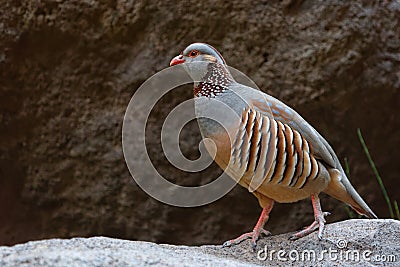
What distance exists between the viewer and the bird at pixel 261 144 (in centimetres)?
267

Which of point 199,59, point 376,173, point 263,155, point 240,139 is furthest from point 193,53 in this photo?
point 376,173

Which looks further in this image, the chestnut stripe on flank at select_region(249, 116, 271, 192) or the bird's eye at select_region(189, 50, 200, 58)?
the bird's eye at select_region(189, 50, 200, 58)

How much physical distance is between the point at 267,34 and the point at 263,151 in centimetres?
135

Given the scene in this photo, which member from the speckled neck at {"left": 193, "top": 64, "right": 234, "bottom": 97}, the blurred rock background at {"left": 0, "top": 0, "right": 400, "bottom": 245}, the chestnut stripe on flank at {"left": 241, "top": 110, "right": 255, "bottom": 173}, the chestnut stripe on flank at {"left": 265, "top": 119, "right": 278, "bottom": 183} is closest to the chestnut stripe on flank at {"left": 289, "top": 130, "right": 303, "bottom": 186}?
the chestnut stripe on flank at {"left": 265, "top": 119, "right": 278, "bottom": 183}

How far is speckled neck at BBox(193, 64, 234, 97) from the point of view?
9.32 ft

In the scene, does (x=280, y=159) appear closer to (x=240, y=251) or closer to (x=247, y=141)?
(x=247, y=141)

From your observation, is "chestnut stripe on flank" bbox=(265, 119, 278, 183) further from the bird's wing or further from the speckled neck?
the speckled neck

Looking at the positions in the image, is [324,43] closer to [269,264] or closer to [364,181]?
[364,181]

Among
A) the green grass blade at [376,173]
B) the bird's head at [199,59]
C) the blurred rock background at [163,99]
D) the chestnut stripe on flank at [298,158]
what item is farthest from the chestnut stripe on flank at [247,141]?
the green grass blade at [376,173]

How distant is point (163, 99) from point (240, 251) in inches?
57.2

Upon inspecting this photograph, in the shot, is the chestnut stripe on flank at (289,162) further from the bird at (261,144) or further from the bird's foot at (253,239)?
the bird's foot at (253,239)

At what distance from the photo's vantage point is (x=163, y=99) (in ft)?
12.9

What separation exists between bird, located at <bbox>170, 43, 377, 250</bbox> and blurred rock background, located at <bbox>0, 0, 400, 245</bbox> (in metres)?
0.96

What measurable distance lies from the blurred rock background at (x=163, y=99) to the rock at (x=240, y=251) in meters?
1.17
